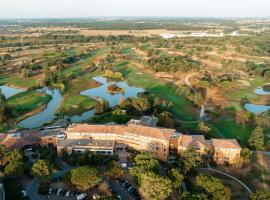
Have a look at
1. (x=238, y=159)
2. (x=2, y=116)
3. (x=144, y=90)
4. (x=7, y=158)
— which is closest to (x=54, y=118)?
(x=2, y=116)

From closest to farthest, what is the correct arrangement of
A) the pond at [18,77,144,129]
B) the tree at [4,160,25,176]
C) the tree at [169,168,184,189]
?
the tree at [169,168,184,189], the tree at [4,160,25,176], the pond at [18,77,144,129]

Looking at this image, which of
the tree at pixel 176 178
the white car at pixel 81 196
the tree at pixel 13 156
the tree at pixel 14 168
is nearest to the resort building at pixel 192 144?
the tree at pixel 176 178

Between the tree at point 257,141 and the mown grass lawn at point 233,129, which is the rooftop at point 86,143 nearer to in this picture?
the mown grass lawn at point 233,129

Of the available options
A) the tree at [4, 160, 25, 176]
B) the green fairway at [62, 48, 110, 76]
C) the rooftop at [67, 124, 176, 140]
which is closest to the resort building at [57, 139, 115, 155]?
the rooftop at [67, 124, 176, 140]

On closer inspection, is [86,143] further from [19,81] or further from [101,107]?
[19,81]

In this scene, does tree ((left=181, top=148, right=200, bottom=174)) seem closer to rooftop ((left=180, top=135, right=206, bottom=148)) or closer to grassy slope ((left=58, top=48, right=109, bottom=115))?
rooftop ((left=180, top=135, right=206, bottom=148))

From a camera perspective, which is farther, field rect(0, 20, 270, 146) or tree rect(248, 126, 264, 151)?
field rect(0, 20, 270, 146)
